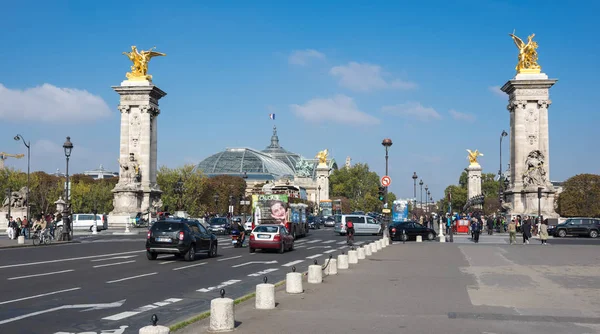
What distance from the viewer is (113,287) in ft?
54.4

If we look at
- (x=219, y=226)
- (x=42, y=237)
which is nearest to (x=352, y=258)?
(x=42, y=237)

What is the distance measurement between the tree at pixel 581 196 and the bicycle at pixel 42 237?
88749 millimetres

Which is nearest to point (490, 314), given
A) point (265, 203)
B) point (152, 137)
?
point (265, 203)

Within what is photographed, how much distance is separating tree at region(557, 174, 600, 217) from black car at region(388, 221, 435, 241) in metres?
64.6

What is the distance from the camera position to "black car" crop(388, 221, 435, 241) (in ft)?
163

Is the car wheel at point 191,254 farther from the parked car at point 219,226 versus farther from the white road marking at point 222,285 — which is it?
the parked car at point 219,226

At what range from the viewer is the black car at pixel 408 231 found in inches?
1957

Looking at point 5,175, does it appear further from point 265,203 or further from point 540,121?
point 540,121

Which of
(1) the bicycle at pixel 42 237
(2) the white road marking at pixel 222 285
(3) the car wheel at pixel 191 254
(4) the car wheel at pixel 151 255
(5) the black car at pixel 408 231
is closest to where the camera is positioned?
(2) the white road marking at pixel 222 285

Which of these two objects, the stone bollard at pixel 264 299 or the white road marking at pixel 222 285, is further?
the white road marking at pixel 222 285

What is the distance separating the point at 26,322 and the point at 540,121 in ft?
191

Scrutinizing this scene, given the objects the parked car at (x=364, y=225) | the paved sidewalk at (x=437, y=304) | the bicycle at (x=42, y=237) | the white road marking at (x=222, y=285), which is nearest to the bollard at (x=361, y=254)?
the paved sidewalk at (x=437, y=304)

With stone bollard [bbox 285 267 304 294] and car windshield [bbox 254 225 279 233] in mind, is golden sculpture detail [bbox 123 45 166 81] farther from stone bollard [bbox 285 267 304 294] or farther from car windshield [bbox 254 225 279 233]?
stone bollard [bbox 285 267 304 294]

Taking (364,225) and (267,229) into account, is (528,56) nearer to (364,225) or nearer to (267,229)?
Answer: (364,225)
